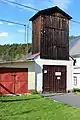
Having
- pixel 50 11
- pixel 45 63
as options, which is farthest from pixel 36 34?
pixel 45 63

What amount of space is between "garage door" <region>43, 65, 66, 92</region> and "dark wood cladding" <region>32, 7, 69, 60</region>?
1100 millimetres

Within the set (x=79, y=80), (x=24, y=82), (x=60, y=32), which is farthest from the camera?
(x=79, y=80)

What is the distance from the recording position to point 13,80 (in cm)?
2470

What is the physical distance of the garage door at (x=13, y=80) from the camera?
24156 millimetres

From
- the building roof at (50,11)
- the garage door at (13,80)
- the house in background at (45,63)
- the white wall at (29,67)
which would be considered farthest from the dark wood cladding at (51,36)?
the garage door at (13,80)

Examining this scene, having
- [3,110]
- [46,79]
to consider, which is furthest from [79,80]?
[3,110]

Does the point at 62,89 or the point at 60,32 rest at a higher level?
the point at 60,32

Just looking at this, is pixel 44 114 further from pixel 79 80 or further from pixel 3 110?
pixel 79 80

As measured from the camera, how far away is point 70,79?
90.3ft

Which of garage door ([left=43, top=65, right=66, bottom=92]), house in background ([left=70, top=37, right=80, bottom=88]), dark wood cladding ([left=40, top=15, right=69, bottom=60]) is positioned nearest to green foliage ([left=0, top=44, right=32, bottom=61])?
house in background ([left=70, top=37, right=80, bottom=88])

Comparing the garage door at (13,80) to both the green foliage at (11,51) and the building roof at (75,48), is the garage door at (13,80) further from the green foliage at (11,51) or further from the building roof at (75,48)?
the green foliage at (11,51)

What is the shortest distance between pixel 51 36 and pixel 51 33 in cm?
30

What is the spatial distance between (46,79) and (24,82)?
7.14 feet

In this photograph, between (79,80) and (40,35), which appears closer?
(40,35)
